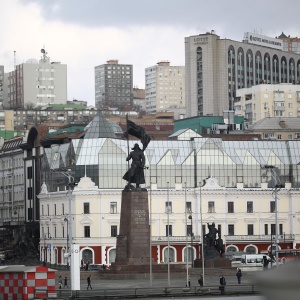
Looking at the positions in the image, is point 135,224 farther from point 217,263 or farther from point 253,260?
point 253,260

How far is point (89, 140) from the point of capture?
140 meters

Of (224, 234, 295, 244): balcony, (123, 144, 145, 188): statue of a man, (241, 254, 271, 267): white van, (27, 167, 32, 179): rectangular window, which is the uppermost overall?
(27, 167, 32, 179): rectangular window

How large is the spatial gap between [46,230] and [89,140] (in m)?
14.4

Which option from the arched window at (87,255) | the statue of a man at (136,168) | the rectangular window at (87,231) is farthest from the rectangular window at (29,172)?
the statue of a man at (136,168)

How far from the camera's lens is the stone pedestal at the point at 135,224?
88.2 m

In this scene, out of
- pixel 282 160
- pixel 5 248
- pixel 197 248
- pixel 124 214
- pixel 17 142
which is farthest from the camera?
pixel 17 142

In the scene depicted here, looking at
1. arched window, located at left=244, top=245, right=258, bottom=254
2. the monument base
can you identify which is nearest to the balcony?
arched window, located at left=244, top=245, right=258, bottom=254

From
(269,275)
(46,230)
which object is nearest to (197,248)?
(46,230)

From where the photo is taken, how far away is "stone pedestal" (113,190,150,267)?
8819 cm

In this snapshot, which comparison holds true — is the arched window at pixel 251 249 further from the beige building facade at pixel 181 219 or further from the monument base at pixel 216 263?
the monument base at pixel 216 263

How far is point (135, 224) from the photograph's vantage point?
88.2 m

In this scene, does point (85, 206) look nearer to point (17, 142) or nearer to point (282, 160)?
point (282, 160)

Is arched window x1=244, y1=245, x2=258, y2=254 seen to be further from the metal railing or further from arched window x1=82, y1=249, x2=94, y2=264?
the metal railing

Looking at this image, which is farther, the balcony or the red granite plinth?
the balcony
